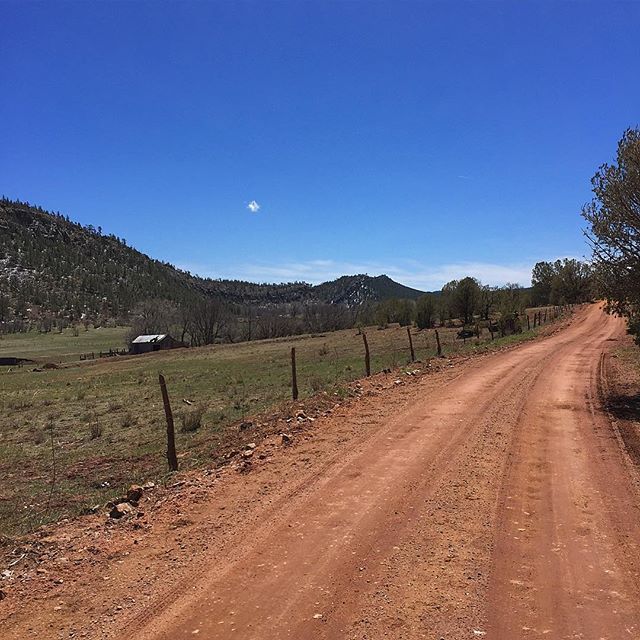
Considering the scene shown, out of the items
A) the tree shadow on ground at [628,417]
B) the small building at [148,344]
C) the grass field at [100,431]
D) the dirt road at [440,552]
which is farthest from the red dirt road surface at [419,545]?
the small building at [148,344]

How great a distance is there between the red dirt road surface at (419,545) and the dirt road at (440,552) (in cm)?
2

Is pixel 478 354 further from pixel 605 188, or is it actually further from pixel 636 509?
pixel 636 509

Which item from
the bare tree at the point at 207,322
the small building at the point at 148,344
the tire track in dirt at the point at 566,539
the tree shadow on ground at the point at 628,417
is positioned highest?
the bare tree at the point at 207,322

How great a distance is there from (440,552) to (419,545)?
0.27 metres

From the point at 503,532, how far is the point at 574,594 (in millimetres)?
1365

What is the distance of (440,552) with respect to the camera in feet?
18.9

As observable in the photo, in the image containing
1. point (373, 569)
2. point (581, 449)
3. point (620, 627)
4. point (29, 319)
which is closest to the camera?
point (620, 627)

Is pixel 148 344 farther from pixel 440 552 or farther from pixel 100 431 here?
pixel 440 552

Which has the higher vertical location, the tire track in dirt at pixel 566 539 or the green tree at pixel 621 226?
the green tree at pixel 621 226

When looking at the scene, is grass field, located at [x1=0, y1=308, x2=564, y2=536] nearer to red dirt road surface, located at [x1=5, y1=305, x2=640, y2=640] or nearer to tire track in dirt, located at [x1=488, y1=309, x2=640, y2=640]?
red dirt road surface, located at [x1=5, y1=305, x2=640, y2=640]

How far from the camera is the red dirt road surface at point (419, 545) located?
455 cm

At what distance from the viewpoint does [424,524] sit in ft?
21.4

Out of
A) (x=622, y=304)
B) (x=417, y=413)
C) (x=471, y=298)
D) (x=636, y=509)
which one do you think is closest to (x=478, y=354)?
(x=622, y=304)

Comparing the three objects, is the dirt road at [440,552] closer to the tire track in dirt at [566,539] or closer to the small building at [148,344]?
the tire track in dirt at [566,539]
